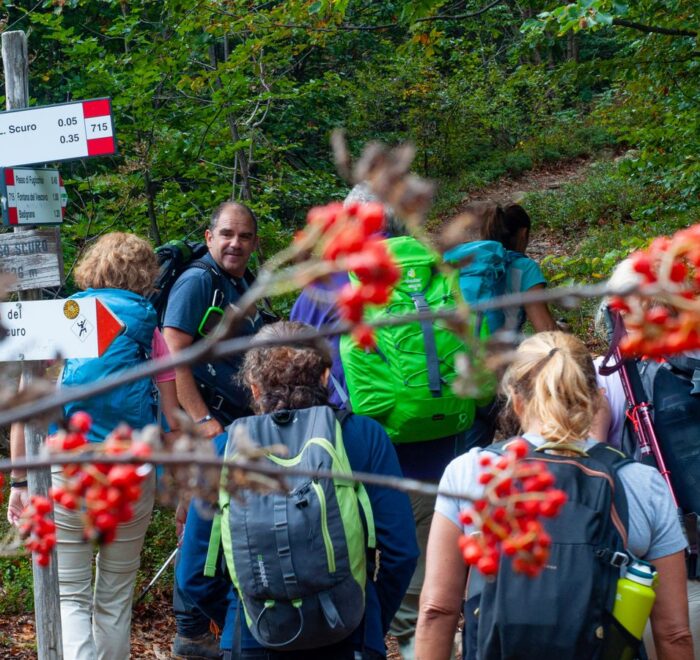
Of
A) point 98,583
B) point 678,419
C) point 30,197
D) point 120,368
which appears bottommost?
point 98,583

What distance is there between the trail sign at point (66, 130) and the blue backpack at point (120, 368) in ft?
1.93

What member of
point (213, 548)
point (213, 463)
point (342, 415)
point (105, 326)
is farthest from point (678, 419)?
point (213, 463)

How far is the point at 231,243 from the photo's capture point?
16.3ft

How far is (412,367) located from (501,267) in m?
0.91

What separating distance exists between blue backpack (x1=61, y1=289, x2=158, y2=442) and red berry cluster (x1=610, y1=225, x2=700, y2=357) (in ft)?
10.9

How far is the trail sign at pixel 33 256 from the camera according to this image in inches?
163

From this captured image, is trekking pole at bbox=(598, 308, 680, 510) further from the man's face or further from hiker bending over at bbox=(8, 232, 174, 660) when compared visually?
the man's face

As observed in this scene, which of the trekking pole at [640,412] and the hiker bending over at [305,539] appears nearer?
the hiker bending over at [305,539]

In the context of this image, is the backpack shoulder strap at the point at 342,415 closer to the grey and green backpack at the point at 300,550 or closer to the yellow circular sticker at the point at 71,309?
the grey and green backpack at the point at 300,550

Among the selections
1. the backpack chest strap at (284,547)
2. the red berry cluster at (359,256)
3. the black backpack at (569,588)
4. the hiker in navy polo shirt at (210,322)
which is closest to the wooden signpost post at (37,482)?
the hiker in navy polo shirt at (210,322)

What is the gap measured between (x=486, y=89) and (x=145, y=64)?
14656 millimetres

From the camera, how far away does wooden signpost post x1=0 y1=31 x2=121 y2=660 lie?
3678 millimetres

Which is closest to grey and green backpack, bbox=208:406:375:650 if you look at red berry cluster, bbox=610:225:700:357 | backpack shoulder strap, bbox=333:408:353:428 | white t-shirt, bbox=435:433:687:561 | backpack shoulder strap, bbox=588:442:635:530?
backpack shoulder strap, bbox=333:408:353:428

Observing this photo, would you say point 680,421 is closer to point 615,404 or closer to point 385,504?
point 615,404
